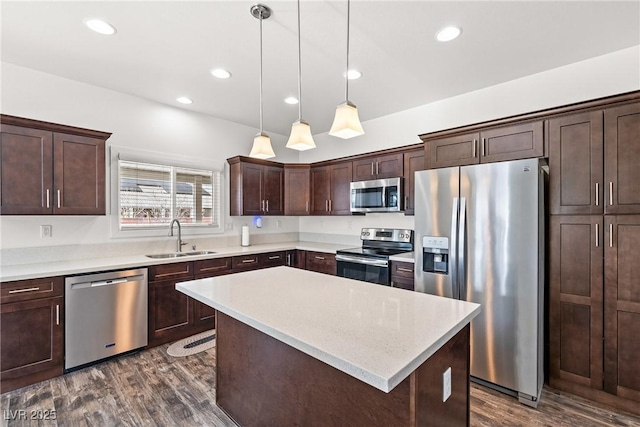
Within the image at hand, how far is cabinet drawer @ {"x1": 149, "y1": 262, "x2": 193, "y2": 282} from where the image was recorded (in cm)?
314

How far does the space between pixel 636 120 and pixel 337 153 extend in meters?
3.39

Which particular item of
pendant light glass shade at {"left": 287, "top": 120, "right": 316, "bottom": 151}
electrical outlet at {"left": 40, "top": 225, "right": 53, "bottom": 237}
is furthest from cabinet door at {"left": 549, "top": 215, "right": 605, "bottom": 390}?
electrical outlet at {"left": 40, "top": 225, "right": 53, "bottom": 237}

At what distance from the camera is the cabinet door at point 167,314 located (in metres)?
3.14

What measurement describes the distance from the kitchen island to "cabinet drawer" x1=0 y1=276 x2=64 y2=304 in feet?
4.87

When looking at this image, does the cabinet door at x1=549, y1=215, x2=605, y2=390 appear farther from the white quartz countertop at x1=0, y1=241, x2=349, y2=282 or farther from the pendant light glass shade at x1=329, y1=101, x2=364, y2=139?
the white quartz countertop at x1=0, y1=241, x2=349, y2=282

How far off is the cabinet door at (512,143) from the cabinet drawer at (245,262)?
9.38 feet

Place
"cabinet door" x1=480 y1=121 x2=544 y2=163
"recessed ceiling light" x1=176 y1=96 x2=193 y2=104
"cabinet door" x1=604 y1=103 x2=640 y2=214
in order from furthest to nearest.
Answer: "recessed ceiling light" x1=176 y1=96 x2=193 y2=104 < "cabinet door" x1=480 y1=121 x2=544 y2=163 < "cabinet door" x1=604 y1=103 x2=640 y2=214

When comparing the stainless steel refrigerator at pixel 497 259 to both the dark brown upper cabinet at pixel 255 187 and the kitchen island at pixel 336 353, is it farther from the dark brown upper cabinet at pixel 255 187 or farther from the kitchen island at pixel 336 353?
the dark brown upper cabinet at pixel 255 187

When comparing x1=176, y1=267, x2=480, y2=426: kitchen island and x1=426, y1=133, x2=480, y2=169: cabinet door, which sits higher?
x1=426, y1=133, x2=480, y2=169: cabinet door

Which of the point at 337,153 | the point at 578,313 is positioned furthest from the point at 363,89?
the point at 578,313

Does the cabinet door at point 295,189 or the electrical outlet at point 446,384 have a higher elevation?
the cabinet door at point 295,189

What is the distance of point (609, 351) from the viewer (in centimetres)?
219

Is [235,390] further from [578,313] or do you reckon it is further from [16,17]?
[16,17]

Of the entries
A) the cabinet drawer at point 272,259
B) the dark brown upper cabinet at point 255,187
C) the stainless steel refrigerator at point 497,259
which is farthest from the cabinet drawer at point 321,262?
the stainless steel refrigerator at point 497,259
